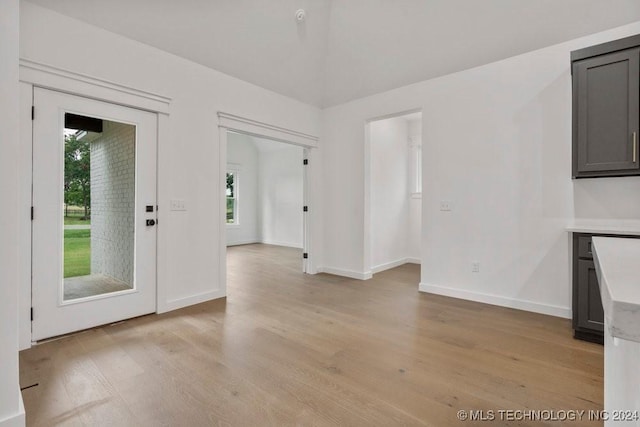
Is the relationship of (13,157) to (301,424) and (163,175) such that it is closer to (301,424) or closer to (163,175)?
(163,175)

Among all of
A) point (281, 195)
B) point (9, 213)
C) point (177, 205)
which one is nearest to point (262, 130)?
point (177, 205)

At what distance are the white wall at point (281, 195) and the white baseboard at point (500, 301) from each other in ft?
15.6

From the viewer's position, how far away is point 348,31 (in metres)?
3.96

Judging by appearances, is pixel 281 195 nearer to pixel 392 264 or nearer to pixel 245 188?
pixel 245 188

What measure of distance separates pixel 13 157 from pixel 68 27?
175 centimetres

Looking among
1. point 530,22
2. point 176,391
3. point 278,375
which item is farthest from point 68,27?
point 530,22

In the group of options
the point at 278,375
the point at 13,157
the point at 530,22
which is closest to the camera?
the point at 13,157

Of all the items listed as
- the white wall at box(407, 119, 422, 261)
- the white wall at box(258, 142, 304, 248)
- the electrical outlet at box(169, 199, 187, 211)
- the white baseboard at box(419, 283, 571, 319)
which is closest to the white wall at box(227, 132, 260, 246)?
the white wall at box(258, 142, 304, 248)

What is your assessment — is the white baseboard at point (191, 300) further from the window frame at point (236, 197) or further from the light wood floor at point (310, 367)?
the window frame at point (236, 197)

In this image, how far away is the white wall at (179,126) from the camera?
8.76 ft

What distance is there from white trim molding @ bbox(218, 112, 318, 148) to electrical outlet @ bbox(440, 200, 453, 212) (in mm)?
2234

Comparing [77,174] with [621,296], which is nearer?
[621,296]

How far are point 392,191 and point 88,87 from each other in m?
4.54

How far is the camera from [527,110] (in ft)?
10.9
